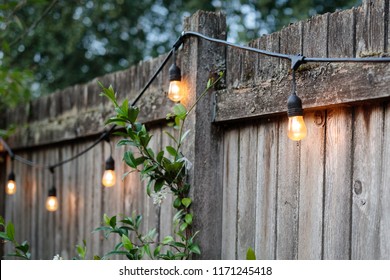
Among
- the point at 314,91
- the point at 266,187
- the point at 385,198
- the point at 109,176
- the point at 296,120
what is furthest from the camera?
the point at 109,176

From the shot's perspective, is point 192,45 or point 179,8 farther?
point 179,8

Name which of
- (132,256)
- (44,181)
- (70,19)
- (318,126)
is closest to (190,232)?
(132,256)

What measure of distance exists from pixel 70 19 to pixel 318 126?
6011 millimetres

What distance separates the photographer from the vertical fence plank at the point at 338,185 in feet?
7.63

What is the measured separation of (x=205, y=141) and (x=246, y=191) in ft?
1.04

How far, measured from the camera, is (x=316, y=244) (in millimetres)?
2455

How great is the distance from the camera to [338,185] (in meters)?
2.36

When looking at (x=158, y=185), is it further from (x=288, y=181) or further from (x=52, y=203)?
(x=52, y=203)

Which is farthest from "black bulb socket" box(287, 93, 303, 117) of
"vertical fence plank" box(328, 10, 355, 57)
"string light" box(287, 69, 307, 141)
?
"vertical fence plank" box(328, 10, 355, 57)

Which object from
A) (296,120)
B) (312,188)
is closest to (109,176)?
(312,188)

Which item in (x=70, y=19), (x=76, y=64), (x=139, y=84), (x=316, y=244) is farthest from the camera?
(x=76, y=64)

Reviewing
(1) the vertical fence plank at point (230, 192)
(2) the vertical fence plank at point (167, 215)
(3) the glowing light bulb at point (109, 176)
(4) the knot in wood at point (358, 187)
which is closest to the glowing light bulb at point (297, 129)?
(4) the knot in wood at point (358, 187)

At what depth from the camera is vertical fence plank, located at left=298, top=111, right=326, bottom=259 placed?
2.45 m
